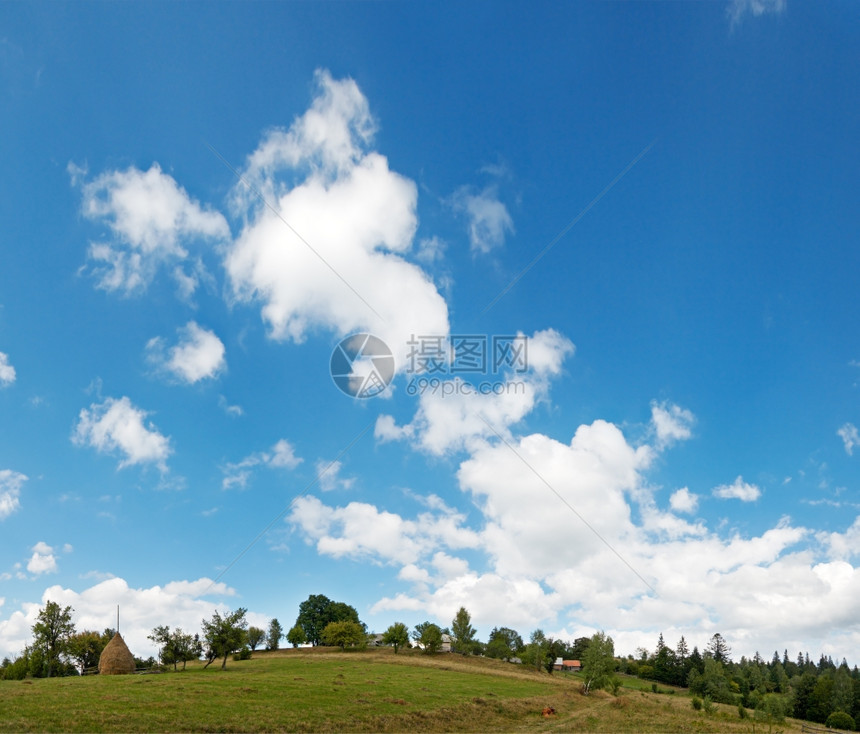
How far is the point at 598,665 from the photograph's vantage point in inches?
2862

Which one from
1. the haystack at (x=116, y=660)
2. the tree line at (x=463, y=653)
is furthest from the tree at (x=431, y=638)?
the haystack at (x=116, y=660)

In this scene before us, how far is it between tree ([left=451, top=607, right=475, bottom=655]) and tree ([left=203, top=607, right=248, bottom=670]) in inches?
2283

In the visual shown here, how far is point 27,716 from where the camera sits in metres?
27.5

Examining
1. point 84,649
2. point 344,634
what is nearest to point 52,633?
point 84,649

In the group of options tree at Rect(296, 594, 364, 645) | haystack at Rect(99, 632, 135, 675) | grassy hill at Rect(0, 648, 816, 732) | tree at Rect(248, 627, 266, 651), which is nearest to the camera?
grassy hill at Rect(0, 648, 816, 732)


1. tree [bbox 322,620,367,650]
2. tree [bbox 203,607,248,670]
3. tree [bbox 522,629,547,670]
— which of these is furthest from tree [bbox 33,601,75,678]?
tree [bbox 522,629,547,670]

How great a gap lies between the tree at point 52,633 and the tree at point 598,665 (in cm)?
7060

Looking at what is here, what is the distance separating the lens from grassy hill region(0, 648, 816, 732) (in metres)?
29.0

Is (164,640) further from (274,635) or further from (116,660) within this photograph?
(274,635)

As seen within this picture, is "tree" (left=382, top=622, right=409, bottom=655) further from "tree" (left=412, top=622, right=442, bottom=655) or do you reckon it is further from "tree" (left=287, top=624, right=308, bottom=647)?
"tree" (left=287, top=624, right=308, bottom=647)

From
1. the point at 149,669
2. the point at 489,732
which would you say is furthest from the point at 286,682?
the point at 149,669

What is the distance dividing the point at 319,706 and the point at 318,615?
89.7 m

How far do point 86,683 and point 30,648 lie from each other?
3813 centimetres

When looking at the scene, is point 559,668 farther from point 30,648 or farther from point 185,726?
point 185,726
